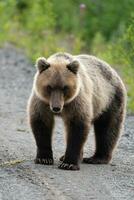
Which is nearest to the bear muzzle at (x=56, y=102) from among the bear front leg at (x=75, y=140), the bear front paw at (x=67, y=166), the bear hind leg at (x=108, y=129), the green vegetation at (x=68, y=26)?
the bear front leg at (x=75, y=140)

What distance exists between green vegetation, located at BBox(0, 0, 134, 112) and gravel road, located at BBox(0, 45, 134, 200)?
6.84 metres

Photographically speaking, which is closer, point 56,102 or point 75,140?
point 56,102

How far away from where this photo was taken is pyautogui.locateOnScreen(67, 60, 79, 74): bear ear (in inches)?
329

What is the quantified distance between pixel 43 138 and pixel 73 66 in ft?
2.73

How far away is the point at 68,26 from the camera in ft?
70.9

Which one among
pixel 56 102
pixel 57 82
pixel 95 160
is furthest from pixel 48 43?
pixel 56 102

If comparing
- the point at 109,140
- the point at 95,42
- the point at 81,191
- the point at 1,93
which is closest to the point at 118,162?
the point at 109,140

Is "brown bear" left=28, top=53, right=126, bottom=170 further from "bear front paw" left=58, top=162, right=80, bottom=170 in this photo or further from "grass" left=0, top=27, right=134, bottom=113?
"grass" left=0, top=27, right=134, bottom=113

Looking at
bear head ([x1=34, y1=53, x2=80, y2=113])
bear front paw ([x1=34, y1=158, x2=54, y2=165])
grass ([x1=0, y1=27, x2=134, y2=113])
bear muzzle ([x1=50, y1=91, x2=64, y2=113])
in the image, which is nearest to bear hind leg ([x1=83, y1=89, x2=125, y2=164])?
bear front paw ([x1=34, y1=158, x2=54, y2=165])

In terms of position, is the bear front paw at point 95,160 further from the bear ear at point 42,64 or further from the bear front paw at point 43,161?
the bear ear at point 42,64

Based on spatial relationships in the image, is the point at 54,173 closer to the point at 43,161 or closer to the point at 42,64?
the point at 43,161

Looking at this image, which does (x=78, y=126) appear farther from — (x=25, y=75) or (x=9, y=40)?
(x=9, y=40)

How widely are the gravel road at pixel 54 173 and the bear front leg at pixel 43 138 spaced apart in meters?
0.10

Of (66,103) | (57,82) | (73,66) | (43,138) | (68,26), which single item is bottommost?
(43,138)
